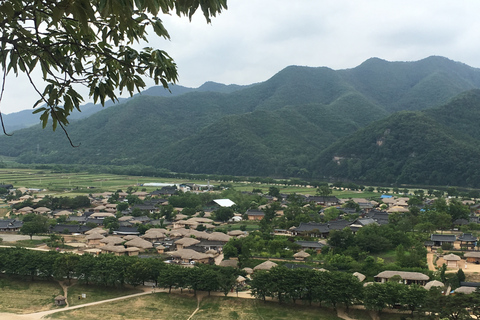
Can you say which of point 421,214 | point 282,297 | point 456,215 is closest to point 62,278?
point 282,297

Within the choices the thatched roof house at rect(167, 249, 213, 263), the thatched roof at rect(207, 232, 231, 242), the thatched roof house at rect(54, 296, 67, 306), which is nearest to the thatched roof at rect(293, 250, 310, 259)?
the thatched roof house at rect(167, 249, 213, 263)

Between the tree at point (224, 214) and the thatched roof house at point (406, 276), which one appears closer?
the thatched roof house at point (406, 276)

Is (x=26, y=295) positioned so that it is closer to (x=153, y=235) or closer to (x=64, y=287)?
(x=64, y=287)

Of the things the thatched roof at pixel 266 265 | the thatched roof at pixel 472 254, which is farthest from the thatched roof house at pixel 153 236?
the thatched roof at pixel 472 254

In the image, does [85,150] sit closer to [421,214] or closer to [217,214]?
[217,214]

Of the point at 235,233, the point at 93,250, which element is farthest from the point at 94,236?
the point at 235,233

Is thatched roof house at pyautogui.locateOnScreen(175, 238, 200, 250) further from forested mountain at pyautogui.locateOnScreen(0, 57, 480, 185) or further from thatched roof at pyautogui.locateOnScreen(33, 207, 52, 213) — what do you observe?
forested mountain at pyautogui.locateOnScreen(0, 57, 480, 185)

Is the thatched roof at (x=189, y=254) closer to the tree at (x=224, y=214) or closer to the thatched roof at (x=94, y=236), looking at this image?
the thatched roof at (x=94, y=236)

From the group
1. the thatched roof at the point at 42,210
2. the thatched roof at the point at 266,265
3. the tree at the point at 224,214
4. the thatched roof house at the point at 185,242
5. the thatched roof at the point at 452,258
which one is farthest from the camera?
the thatched roof at the point at 42,210
